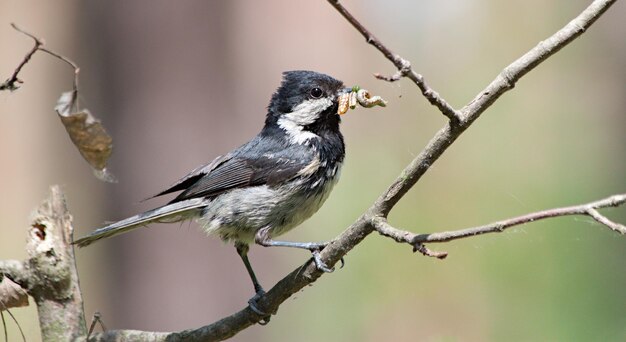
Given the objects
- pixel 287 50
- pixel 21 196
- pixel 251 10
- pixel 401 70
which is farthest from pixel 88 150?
pixel 21 196

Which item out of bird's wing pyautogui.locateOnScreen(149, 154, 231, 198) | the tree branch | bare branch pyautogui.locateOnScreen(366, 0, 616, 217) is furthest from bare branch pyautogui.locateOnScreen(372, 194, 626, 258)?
bird's wing pyautogui.locateOnScreen(149, 154, 231, 198)

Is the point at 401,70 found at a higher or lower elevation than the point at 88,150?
lower

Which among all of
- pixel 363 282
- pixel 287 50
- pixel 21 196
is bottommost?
pixel 363 282

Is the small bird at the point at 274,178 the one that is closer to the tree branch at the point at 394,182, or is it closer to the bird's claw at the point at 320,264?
the tree branch at the point at 394,182

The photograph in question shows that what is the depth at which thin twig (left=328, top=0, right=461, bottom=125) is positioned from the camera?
1.94 metres

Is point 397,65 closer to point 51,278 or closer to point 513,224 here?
point 513,224

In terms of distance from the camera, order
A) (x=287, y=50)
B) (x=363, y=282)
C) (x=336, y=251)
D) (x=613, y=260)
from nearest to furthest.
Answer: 1. (x=336, y=251)
2. (x=613, y=260)
3. (x=363, y=282)
4. (x=287, y=50)

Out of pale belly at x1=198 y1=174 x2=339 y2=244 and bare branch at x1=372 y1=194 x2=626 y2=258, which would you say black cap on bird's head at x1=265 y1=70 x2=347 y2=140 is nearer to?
pale belly at x1=198 y1=174 x2=339 y2=244

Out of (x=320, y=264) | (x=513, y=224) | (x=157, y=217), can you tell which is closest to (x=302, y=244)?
(x=320, y=264)

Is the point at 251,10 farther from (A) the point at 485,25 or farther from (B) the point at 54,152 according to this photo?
(B) the point at 54,152

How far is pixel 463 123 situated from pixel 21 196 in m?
Result: 12.0

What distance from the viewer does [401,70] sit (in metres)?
2.06

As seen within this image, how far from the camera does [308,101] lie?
13.2 ft

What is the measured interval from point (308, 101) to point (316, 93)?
0.20 ft
